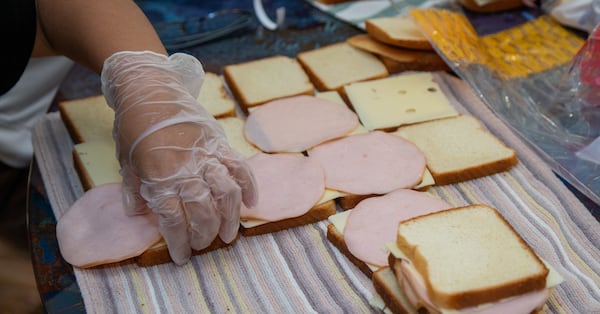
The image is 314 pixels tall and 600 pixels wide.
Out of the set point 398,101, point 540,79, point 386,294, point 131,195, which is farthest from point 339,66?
point 386,294

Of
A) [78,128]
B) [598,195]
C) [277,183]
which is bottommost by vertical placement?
[78,128]

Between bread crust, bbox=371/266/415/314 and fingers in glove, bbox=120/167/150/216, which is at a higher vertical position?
bread crust, bbox=371/266/415/314

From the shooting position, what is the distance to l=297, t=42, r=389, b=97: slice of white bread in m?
2.74

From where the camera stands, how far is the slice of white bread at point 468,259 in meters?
1.55

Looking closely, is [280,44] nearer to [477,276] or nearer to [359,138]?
[359,138]

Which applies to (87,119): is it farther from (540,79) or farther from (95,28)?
(540,79)

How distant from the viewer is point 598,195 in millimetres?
2123

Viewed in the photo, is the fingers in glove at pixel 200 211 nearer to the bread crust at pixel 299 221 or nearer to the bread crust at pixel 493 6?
the bread crust at pixel 299 221

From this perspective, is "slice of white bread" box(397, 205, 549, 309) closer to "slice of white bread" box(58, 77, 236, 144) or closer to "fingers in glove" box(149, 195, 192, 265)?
"fingers in glove" box(149, 195, 192, 265)

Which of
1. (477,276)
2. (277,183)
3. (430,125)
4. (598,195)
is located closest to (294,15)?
(430,125)

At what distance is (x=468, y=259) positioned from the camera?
1.64 metres

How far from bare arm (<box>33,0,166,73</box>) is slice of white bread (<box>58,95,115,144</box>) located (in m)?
0.28

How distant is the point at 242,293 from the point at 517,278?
715mm

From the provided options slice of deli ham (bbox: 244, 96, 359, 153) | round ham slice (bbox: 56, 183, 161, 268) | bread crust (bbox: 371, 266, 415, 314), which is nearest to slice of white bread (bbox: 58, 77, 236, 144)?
slice of deli ham (bbox: 244, 96, 359, 153)
